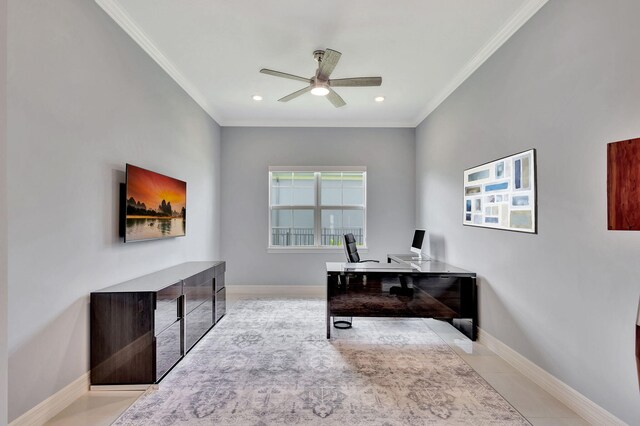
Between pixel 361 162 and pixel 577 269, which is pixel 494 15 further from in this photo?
pixel 361 162

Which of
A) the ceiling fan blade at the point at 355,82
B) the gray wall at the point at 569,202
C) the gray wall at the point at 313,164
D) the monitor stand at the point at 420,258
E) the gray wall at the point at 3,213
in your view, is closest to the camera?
the gray wall at the point at 3,213

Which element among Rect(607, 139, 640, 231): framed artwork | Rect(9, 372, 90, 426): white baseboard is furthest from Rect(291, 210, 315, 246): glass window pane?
Rect(607, 139, 640, 231): framed artwork

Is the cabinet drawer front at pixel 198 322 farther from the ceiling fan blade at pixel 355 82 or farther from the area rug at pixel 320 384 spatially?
the ceiling fan blade at pixel 355 82

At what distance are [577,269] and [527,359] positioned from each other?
3.10ft

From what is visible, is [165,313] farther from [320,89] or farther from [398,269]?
[320,89]

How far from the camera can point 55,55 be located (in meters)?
2.08

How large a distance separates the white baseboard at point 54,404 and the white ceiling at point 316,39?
2698 mm

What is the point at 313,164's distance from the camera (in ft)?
18.6

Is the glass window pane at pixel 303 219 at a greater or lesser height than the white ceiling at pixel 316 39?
lesser

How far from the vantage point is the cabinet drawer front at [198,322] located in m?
3.07

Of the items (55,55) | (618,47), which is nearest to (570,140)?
(618,47)

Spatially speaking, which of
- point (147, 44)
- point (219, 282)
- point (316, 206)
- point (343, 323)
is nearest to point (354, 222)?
point (316, 206)

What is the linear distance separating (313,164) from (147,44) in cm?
304

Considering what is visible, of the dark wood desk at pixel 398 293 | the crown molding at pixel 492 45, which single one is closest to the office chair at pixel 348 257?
the dark wood desk at pixel 398 293
